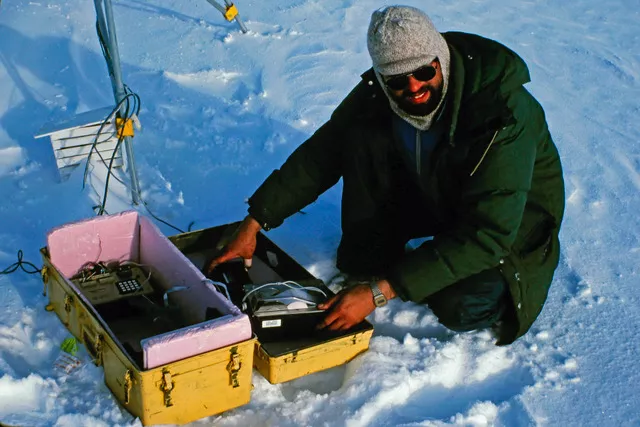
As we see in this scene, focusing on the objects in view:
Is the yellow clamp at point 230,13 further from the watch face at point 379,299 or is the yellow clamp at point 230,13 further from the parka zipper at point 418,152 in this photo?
the watch face at point 379,299

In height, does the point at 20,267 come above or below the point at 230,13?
below

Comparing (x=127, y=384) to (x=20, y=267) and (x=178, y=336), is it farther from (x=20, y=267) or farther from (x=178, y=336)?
(x=20, y=267)

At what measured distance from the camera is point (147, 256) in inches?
119

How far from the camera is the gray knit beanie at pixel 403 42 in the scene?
242cm

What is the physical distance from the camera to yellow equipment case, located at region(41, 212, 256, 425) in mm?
2258

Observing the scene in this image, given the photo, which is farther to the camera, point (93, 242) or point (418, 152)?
point (93, 242)

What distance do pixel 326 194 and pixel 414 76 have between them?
1.45 m

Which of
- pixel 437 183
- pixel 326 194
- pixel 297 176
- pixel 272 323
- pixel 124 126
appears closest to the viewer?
pixel 272 323

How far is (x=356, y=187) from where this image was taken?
120 inches

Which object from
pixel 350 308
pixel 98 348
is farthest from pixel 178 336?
pixel 350 308

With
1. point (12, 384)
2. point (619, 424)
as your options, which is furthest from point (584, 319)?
point (12, 384)

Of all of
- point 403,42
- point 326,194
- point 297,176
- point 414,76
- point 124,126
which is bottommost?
point 326,194

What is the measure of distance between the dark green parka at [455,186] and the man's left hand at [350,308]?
110 mm

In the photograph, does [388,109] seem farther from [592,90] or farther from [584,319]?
[592,90]
